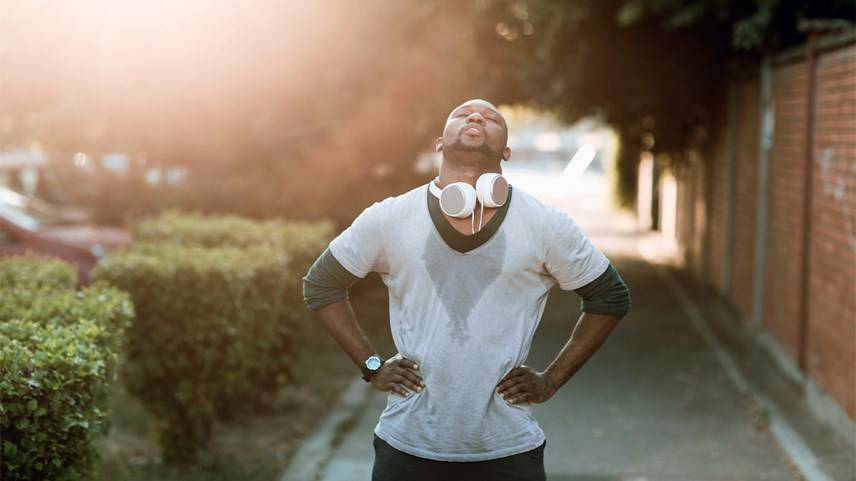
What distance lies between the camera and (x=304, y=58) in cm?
1302

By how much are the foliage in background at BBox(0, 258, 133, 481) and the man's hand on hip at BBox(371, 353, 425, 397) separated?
1.27 metres

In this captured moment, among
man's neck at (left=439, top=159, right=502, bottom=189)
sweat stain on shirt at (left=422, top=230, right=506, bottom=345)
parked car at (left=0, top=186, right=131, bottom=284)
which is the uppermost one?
man's neck at (left=439, top=159, right=502, bottom=189)

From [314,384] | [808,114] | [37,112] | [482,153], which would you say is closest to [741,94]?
[808,114]

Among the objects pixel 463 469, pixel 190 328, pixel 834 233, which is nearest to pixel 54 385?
pixel 463 469

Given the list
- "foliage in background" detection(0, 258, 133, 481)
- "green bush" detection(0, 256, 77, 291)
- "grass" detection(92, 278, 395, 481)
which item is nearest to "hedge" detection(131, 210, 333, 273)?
"grass" detection(92, 278, 395, 481)

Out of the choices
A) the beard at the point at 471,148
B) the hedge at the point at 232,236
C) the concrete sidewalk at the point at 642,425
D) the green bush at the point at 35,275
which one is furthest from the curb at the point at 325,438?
the beard at the point at 471,148

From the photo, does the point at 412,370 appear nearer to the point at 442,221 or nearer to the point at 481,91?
the point at 442,221

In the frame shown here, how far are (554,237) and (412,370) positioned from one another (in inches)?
22.7

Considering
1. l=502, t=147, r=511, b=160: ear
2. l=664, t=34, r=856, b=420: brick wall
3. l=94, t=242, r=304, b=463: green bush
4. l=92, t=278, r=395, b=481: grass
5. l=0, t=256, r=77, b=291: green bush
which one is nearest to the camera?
l=502, t=147, r=511, b=160: ear

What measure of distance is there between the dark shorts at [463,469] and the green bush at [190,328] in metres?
3.41

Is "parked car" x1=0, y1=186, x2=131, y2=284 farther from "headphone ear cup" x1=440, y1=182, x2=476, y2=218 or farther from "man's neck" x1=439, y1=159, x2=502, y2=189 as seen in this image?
"headphone ear cup" x1=440, y1=182, x2=476, y2=218

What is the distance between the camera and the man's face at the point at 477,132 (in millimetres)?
3617

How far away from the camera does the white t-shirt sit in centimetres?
353

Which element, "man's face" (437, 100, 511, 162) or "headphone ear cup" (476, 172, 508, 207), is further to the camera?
"man's face" (437, 100, 511, 162)
